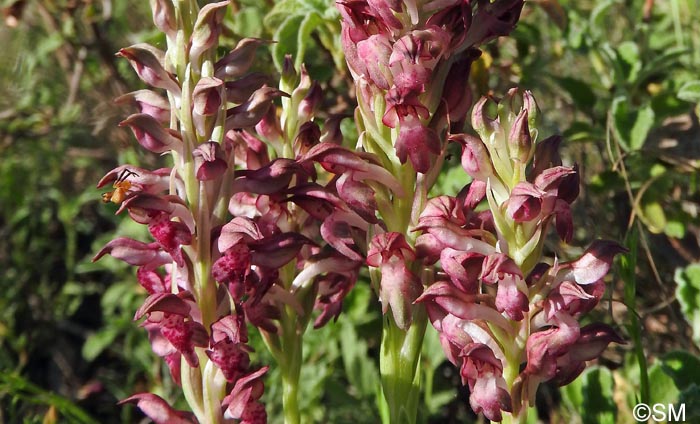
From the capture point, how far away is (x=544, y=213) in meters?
1.22

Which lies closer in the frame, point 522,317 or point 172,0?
point 522,317

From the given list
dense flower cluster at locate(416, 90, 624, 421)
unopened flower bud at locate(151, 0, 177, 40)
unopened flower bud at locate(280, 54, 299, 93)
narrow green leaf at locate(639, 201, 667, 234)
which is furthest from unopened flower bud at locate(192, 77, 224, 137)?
narrow green leaf at locate(639, 201, 667, 234)

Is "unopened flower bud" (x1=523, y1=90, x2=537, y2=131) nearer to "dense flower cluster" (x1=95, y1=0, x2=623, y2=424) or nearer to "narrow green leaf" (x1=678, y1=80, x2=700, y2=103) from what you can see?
"dense flower cluster" (x1=95, y1=0, x2=623, y2=424)

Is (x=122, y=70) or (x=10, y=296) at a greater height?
(x=122, y=70)

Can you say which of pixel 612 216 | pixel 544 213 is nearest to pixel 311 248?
pixel 544 213


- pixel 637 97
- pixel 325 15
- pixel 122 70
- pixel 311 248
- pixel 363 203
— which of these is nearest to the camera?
pixel 363 203

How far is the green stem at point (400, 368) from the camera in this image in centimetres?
143

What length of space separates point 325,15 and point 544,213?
86 cm

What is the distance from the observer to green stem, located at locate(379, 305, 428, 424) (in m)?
1.43

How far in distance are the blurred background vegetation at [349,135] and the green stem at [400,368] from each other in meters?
0.39

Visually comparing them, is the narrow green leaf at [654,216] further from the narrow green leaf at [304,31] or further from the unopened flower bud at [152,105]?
the unopened flower bud at [152,105]

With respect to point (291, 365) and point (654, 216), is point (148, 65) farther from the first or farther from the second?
point (654, 216)

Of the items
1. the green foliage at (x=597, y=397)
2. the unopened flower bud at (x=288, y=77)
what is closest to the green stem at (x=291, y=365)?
the unopened flower bud at (x=288, y=77)

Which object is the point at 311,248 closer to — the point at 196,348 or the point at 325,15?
the point at 196,348
